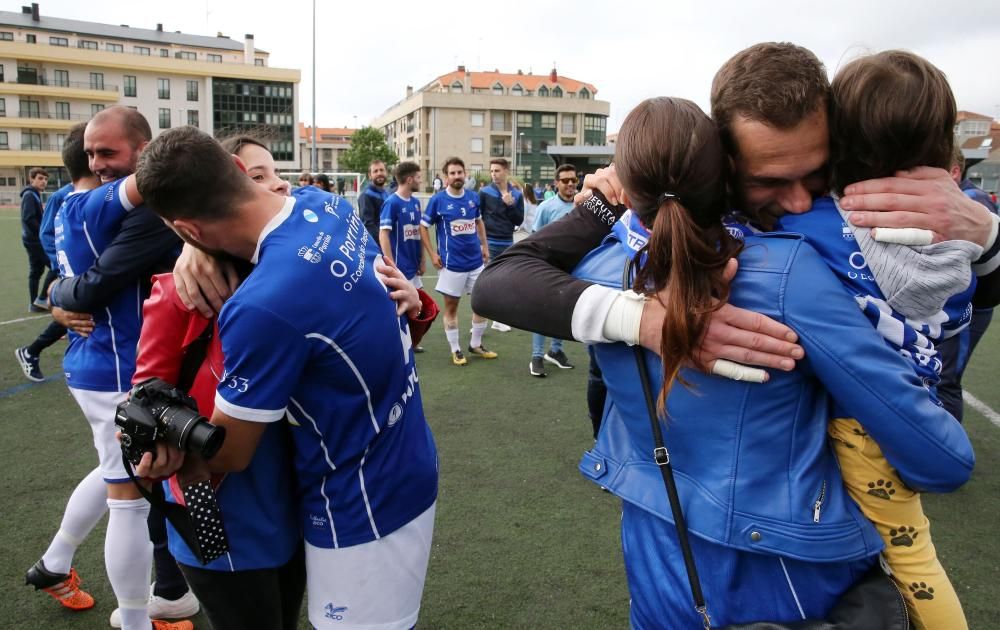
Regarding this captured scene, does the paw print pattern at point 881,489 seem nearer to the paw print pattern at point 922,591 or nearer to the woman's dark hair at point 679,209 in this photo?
the paw print pattern at point 922,591

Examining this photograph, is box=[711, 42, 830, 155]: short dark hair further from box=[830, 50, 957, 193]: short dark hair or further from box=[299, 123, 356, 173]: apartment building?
box=[299, 123, 356, 173]: apartment building

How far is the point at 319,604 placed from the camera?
1954 mm

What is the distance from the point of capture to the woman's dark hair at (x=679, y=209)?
1171mm

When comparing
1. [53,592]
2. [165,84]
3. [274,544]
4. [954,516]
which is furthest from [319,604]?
[165,84]

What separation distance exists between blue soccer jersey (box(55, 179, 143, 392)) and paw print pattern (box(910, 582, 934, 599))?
2.86m

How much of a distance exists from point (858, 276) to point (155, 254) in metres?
2.63

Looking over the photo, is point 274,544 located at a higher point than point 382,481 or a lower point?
lower

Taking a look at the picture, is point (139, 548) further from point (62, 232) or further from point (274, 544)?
point (62, 232)

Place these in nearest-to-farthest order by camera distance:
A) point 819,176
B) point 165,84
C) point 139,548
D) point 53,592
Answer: point 819,176 < point 139,548 < point 53,592 < point 165,84

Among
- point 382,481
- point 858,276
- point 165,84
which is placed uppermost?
point 165,84

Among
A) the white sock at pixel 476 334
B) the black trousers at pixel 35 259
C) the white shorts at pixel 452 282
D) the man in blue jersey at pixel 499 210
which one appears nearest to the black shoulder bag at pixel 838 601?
the white sock at pixel 476 334

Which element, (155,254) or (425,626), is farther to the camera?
(425,626)

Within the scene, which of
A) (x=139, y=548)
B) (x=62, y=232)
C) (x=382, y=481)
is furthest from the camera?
(x=62, y=232)

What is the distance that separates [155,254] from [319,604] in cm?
166
